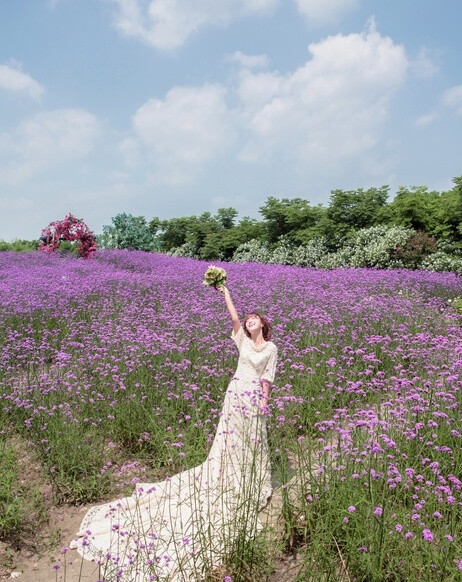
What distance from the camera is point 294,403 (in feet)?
18.5

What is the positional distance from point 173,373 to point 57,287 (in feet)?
18.4

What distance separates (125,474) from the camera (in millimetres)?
5488

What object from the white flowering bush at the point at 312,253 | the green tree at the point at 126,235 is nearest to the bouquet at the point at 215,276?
the white flowering bush at the point at 312,253

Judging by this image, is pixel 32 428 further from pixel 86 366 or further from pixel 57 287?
pixel 57 287

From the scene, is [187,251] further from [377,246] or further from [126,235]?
[377,246]

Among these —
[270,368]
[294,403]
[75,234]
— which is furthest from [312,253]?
[270,368]

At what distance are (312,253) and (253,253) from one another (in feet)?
12.2

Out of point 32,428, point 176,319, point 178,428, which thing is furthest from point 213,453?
point 176,319

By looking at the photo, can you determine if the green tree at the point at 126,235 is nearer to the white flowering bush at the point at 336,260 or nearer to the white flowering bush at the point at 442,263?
the white flowering bush at the point at 336,260

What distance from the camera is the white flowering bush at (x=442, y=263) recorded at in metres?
17.6

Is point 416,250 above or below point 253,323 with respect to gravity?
above

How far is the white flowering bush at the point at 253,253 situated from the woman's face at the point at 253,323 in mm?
19605

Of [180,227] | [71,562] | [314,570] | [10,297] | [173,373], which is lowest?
[71,562]

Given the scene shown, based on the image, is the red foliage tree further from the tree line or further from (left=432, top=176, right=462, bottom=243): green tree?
(left=432, top=176, right=462, bottom=243): green tree
